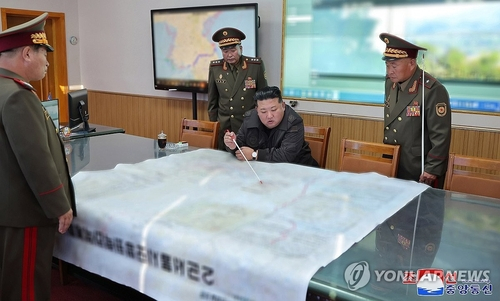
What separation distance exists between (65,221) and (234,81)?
2.68 meters

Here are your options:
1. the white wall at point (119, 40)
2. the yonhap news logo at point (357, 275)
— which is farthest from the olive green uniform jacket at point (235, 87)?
the yonhap news logo at point (357, 275)

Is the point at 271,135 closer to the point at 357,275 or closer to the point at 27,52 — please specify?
the point at 27,52

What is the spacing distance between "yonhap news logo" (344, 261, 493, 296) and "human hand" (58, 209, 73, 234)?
1041mm

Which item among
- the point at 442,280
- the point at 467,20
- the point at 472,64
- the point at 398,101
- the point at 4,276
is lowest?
the point at 4,276

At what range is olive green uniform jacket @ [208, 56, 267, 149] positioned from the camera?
13.6ft

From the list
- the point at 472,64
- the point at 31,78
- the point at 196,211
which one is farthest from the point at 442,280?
the point at 472,64

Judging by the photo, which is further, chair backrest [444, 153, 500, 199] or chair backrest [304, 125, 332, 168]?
chair backrest [304, 125, 332, 168]

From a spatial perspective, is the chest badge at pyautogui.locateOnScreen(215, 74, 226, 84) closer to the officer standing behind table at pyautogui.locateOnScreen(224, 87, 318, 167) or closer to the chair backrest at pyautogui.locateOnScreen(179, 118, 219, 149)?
the chair backrest at pyautogui.locateOnScreen(179, 118, 219, 149)

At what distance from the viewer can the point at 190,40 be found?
5348 millimetres

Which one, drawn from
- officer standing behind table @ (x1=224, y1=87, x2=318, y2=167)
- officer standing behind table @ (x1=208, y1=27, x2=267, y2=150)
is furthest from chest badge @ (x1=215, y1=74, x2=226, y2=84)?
officer standing behind table @ (x1=224, y1=87, x2=318, y2=167)

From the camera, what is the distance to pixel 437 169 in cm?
266

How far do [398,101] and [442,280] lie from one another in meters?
1.78

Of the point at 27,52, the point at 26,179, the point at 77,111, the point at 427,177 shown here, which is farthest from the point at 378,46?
the point at 26,179

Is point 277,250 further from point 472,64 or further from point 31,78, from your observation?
point 472,64
